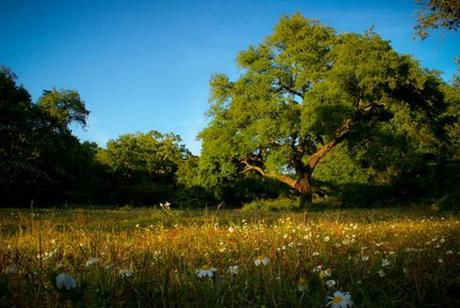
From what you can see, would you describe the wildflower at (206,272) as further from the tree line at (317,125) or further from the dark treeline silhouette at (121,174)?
the tree line at (317,125)

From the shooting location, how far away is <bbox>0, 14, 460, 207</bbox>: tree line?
2450 centimetres

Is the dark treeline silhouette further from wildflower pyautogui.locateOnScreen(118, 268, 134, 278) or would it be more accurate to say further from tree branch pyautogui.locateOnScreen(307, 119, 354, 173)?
wildflower pyautogui.locateOnScreen(118, 268, 134, 278)

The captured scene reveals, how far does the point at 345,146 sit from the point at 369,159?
262 cm

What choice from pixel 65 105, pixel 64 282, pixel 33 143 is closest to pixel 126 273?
pixel 64 282

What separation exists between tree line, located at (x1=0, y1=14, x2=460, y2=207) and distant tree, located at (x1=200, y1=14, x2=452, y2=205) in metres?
0.08

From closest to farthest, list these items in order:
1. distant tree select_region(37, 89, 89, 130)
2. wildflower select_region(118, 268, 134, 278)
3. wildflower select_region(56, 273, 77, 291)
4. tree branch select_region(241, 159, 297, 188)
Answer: wildflower select_region(56, 273, 77, 291) → wildflower select_region(118, 268, 134, 278) → tree branch select_region(241, 159, 297, 188) → distant tree select_region(37, 89, 89, 130)

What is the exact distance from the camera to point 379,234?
19.8 ft

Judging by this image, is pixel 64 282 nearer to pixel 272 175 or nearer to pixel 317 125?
pixel 317 125

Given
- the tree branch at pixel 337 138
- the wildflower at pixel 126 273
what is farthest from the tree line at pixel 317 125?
the wildflower at pixel 126 273

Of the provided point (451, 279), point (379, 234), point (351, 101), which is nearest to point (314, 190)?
point (351, 101)

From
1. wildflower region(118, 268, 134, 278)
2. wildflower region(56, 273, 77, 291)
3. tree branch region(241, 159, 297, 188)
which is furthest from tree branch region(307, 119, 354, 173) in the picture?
wildflower region(56, 273, 77, 291)

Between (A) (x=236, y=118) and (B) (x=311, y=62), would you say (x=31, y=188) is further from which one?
(B) (x=311, y=62)

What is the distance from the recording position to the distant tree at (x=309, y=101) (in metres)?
24.2

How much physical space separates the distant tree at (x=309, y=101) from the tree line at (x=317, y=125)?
0.08m
